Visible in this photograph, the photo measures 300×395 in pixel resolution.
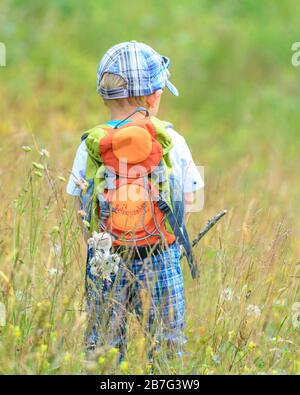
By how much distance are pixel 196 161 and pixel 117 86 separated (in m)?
3.17

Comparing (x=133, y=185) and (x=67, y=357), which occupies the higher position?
(x=133, y=185)

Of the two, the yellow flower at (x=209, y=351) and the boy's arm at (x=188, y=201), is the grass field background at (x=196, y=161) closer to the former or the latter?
the yellow flower at (x=209, y=351)

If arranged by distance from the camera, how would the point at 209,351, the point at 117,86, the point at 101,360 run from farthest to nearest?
the point at 117,86
the point at 209,351
the point at 101,360

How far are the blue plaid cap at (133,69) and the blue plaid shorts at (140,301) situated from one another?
583mm

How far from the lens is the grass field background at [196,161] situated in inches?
120

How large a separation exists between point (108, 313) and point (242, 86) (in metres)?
7.77

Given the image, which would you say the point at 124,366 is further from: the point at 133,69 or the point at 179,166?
the point at 133,69

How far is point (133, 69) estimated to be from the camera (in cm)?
324

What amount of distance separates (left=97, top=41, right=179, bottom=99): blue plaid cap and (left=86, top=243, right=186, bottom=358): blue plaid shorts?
1.91 ft

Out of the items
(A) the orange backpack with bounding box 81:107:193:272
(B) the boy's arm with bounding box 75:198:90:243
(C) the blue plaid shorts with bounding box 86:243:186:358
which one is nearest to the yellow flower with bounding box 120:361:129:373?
(C) the blue plaid shorts with bounding box 86:243:186:358

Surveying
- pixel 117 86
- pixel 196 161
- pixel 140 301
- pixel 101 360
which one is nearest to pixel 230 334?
pixel 140 301

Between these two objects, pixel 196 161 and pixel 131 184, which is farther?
pixel 196 161

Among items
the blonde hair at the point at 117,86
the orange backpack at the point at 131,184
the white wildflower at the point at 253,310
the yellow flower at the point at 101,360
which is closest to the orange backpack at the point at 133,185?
the orange backpack at the point at 131,184
